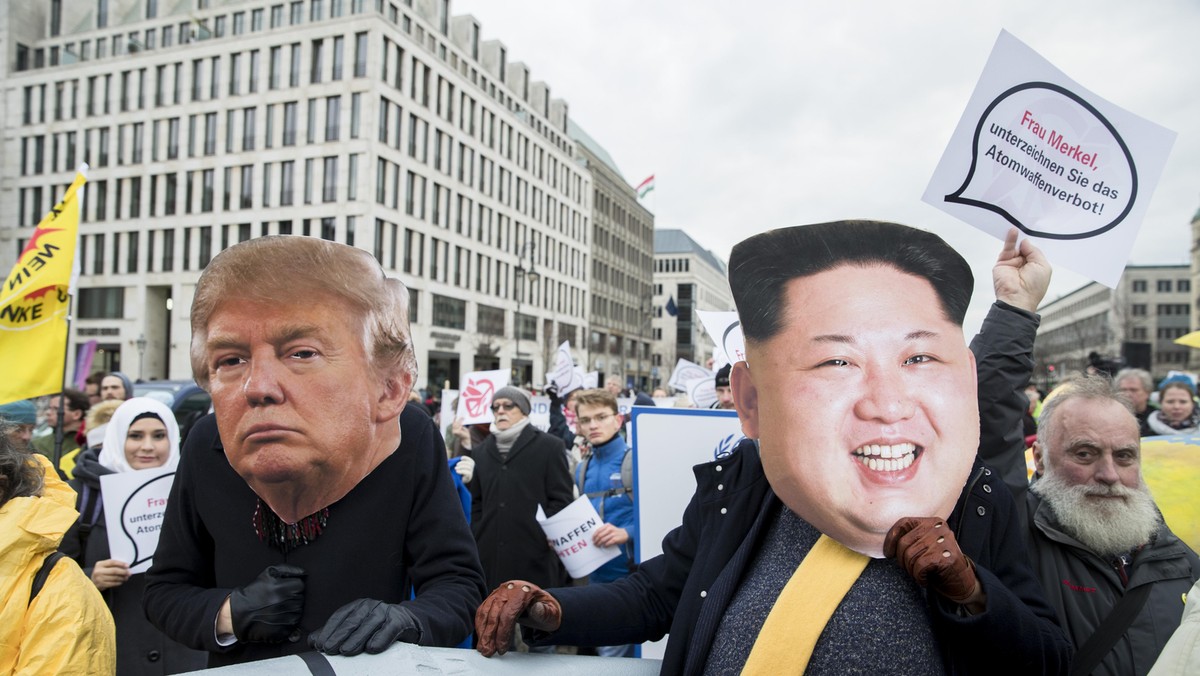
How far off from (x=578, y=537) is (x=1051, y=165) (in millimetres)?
3103

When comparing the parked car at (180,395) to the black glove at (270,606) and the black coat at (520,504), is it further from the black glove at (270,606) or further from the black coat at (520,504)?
the black glove at (270,606)

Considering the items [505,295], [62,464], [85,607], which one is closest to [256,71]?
[505,295]

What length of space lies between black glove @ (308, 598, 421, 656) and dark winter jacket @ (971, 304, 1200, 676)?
69.2 inches

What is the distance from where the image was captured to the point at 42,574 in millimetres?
2377

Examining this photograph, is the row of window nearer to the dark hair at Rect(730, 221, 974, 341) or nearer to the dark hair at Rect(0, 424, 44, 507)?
the dark hair at Rect(730, 221, 974, 341)

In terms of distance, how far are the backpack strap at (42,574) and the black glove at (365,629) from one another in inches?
39.6

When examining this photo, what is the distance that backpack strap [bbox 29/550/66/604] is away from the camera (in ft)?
7.70

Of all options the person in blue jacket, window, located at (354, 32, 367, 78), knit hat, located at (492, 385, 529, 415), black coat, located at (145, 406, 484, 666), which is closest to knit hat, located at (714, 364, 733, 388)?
the person in blue jacket

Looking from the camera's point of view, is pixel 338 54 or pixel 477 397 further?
pixel 338 54

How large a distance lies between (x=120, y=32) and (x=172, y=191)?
10.5 meters

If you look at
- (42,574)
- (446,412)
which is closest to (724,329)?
(42,574)

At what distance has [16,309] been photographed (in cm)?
446

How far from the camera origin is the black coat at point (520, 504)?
18.2 feet

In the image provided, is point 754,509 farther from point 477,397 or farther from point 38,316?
point 477,397
